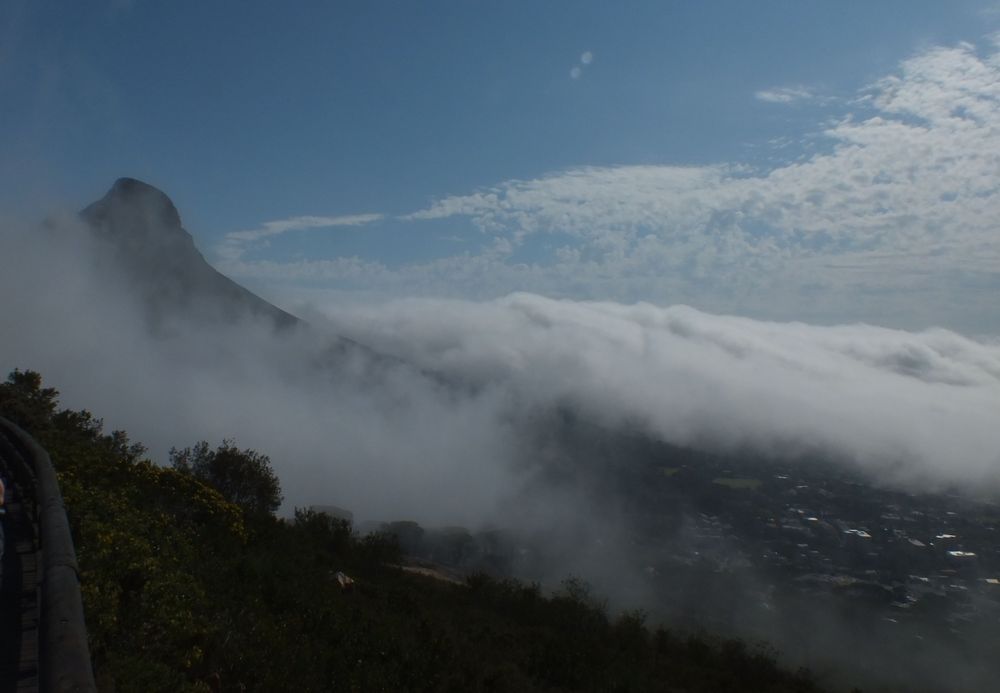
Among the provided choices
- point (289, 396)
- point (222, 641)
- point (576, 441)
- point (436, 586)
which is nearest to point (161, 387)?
point (289, 396)

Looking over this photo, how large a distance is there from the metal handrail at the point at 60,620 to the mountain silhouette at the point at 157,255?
172m

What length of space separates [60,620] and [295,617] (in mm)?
5165

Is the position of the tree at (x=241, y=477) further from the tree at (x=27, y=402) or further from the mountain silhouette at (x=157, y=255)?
the mountain silhouette at (x=157, y=255)

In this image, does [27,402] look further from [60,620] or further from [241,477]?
[60,620]

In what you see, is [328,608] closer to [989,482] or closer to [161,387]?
[161,387]

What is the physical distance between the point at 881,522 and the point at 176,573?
134m

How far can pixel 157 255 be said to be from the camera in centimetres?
16225

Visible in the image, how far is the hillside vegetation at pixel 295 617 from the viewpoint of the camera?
6.48 meters

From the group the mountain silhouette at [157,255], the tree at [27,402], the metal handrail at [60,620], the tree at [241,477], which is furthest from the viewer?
the mountain silhouette at [157,255]

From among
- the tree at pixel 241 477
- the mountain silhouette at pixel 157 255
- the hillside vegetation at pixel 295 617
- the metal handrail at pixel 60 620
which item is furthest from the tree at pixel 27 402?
the mountain silhouette at pixel 157 255

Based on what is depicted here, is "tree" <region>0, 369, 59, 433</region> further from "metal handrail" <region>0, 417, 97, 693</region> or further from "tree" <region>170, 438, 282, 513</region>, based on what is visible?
"metal handrail" <region>0, 417, 97, 693</region>

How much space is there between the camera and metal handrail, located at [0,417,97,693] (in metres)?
3.77

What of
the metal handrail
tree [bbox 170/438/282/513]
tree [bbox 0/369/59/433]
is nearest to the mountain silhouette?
tree [bbox 0/369/59/433]

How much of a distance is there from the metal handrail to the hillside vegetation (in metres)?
0.61
